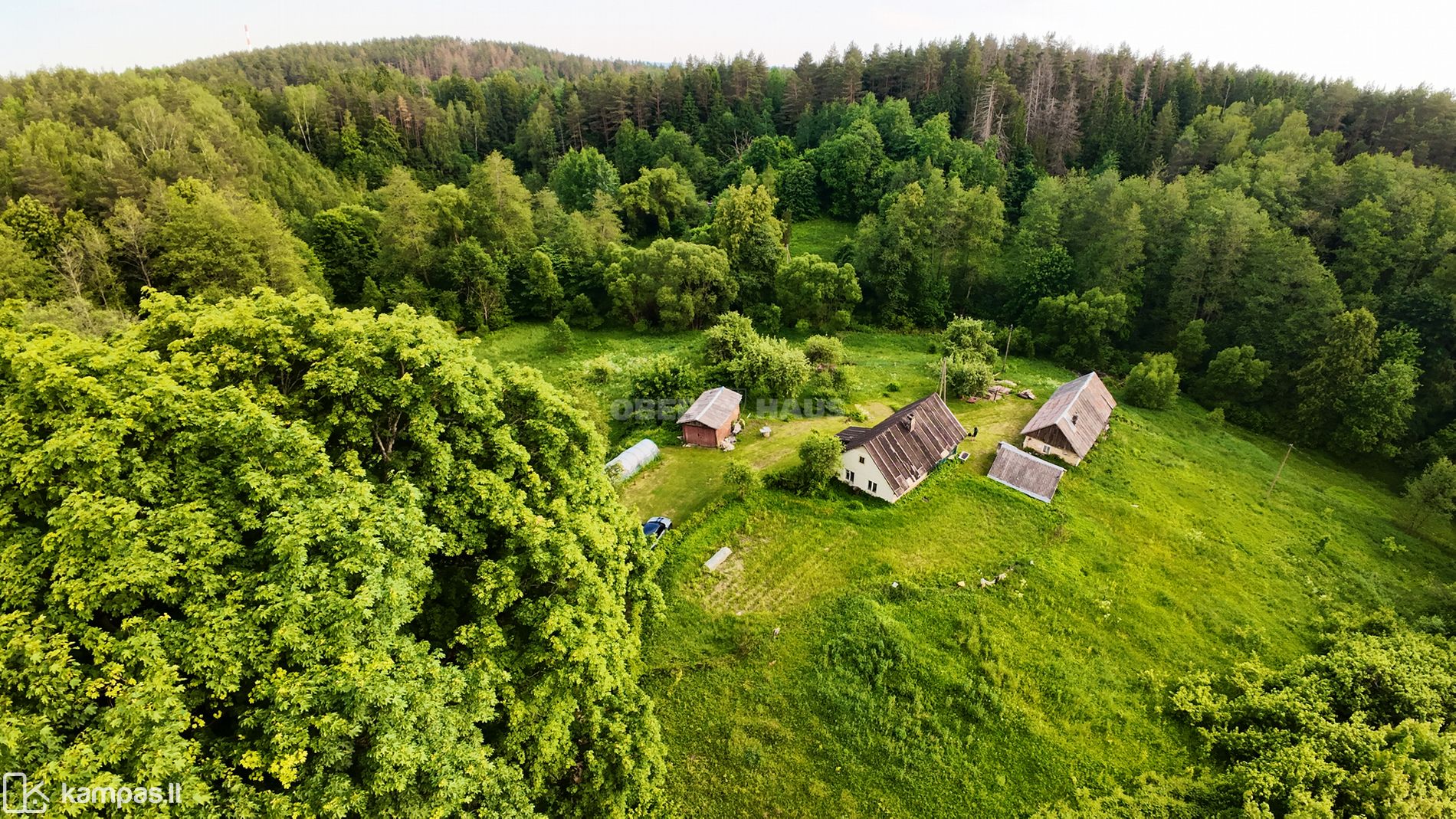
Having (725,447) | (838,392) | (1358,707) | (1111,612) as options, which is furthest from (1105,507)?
(725,447)

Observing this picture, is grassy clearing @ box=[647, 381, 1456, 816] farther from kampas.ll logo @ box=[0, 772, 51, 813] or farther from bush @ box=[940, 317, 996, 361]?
kampas.ll logo @ box=[0, 772, 51, 813]

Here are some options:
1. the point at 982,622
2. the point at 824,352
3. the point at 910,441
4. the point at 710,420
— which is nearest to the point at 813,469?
the point at 910,441

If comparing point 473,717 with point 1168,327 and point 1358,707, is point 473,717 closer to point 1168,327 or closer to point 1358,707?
point 1358,707

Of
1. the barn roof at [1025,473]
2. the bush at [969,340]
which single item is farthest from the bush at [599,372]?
the barn roof at [1025,473]

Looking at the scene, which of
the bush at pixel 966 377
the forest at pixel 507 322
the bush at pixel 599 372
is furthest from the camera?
the bush at pixel 599 372

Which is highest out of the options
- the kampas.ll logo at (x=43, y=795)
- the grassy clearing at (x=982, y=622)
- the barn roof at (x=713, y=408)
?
the kampas.ll logo at (x=43, y=795)

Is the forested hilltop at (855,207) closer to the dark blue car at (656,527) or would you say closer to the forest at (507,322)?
the forest at (507,322)

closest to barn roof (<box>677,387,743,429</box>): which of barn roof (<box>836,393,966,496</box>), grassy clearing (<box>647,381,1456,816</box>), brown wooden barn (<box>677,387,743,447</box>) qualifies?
brown wooden barn (<box>677,387,743,447</box>)
